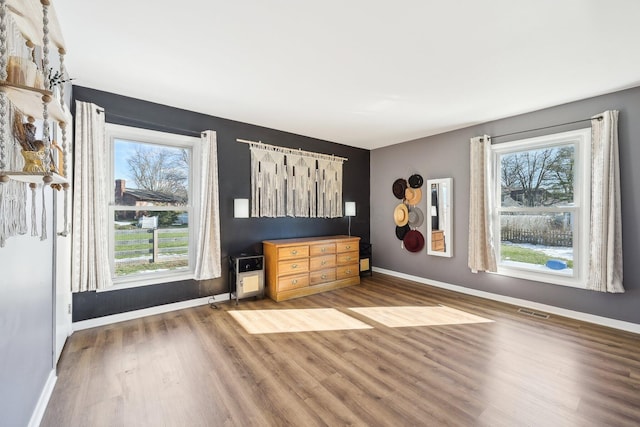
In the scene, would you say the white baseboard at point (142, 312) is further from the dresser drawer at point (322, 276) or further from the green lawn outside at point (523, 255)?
the green lawn outside at point (523, 255)

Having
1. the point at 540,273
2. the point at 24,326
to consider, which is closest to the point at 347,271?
the point at 540,273

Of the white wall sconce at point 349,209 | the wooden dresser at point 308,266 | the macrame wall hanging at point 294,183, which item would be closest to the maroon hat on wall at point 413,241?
the wooden dresser at point 308,266

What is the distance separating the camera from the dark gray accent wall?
10.0 ft

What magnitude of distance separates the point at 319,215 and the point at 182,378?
331 cm

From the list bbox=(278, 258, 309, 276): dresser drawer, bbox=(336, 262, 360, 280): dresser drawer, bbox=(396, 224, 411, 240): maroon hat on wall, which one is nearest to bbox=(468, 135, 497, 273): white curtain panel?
bbox=(396, 224, 411, 240): maroon hat on wall

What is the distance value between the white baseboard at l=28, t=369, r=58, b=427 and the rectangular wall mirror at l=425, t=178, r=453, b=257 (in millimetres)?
4741

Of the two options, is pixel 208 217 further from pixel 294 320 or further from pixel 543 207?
pixel 543 207

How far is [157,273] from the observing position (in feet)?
11.3

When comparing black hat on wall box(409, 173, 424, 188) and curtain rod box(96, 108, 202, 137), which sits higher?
curtain rod box(96, 108, 202, 137)

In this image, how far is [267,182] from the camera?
169 inches

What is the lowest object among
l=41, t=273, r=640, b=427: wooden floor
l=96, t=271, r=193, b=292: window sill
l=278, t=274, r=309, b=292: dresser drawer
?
l=41, t=273, r=640, b=427: wooden floor

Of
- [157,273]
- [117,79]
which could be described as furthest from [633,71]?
[157,273]

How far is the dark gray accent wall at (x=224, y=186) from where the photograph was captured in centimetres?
306

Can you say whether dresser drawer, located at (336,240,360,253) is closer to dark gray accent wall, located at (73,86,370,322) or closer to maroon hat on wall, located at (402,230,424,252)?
dark gray accent wall, located at (73,86,370,322)
